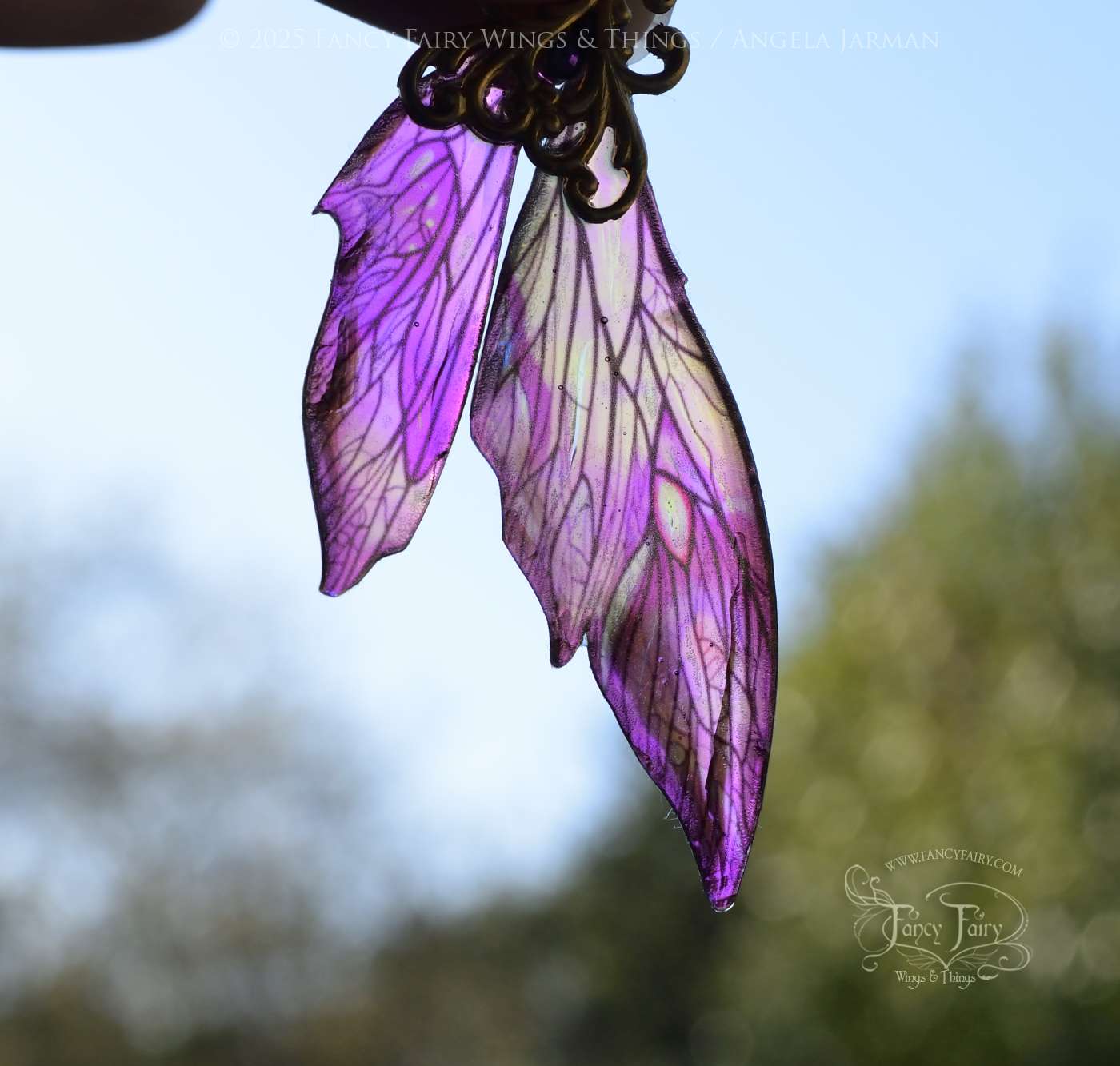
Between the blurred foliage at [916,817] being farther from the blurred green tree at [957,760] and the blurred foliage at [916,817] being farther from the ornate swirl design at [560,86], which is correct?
the ornate swirl design at [560,86]

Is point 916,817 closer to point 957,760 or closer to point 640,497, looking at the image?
Result: point 957,760

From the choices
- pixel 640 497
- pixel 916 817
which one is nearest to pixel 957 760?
pixel 916 817

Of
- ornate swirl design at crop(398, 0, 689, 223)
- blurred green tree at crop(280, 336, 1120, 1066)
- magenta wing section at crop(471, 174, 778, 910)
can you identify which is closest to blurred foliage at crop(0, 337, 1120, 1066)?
blurred green tree at crop(280, 336, 1120, 1066)
